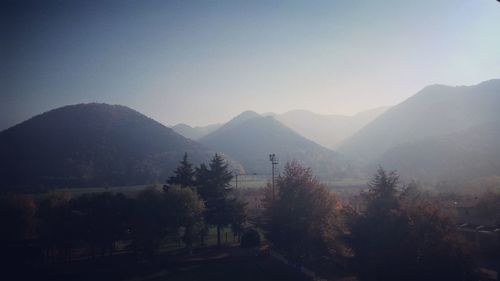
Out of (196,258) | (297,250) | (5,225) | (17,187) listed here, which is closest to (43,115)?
(17,187)

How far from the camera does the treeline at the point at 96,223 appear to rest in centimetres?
3672

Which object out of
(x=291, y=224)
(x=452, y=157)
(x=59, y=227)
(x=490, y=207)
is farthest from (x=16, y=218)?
(x=452, y=157)

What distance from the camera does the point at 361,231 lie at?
2716cm

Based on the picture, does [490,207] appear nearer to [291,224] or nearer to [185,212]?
[291,224]

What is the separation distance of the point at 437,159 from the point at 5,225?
151 m

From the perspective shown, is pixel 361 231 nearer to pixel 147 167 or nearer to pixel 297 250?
pixel 297 250

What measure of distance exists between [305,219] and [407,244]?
10.4 metres

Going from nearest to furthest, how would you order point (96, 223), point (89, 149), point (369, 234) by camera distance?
point (369, 234), point (96, 223), point (89, 149)

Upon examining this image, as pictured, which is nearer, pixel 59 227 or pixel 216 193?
pixel 59 227

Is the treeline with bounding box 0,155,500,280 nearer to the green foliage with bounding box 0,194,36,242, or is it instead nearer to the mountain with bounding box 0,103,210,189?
the green foliage with bounding box 0,194,36,242

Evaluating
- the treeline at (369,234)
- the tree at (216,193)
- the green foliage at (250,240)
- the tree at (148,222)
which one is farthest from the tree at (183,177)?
the treeline at (369,234)

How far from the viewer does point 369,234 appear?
26531 mm

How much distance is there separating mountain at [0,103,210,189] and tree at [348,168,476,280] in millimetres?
83717

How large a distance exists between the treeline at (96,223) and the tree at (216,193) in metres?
3.31
